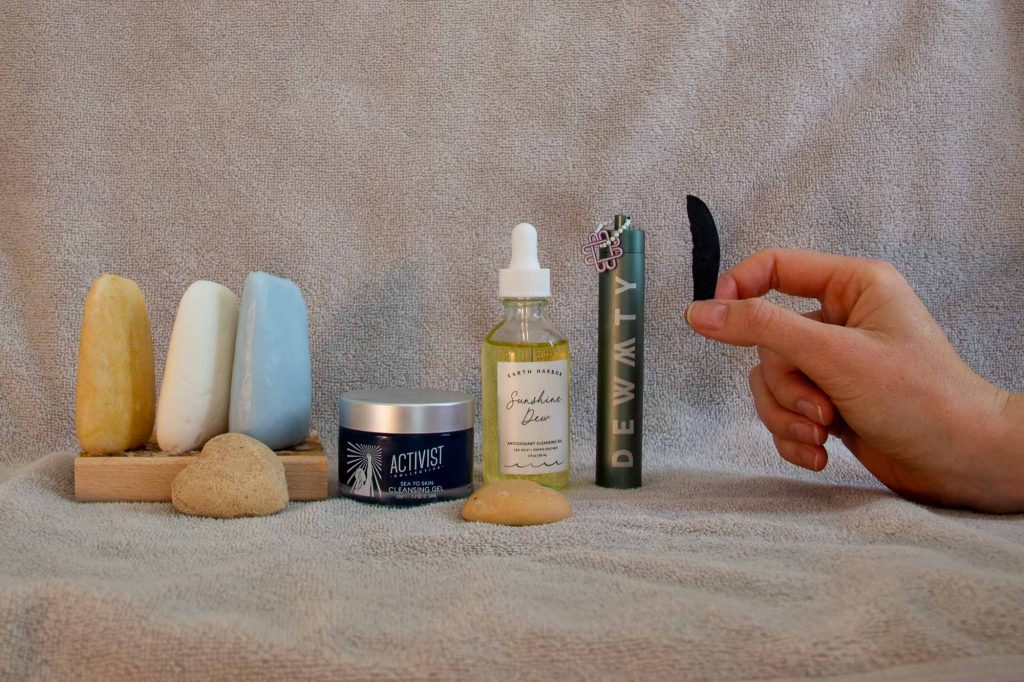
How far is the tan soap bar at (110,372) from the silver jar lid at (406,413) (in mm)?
208

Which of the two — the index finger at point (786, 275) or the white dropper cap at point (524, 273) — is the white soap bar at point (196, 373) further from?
the index finger at point (786, 275)

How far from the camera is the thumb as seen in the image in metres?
0.79

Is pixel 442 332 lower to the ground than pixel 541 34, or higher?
lower

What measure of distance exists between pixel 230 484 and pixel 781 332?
19.5 inches

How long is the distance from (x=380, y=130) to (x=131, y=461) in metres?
0.49

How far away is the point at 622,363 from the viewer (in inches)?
37.5

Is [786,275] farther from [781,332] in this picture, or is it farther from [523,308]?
[523,308]

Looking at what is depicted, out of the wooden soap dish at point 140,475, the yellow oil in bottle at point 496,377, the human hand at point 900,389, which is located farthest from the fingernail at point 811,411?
the wooden soap dish at point 140,475

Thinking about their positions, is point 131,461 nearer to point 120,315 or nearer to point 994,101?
point 120,315

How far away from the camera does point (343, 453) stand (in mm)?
881

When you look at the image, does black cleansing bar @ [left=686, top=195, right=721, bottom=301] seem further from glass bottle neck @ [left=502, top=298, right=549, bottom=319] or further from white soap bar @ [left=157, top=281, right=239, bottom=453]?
white soap bar @ [left=157, top=281, right=239, bottom=453]

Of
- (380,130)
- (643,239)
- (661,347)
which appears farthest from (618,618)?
(380,130)

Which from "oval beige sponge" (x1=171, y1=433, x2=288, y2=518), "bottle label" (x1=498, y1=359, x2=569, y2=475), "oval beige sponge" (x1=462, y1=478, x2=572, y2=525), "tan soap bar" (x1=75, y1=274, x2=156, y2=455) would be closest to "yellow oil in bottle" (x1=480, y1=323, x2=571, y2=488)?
"bottle label" (x1=498, y1=359, x2=569, y2=475)

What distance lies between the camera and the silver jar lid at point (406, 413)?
0.84m
